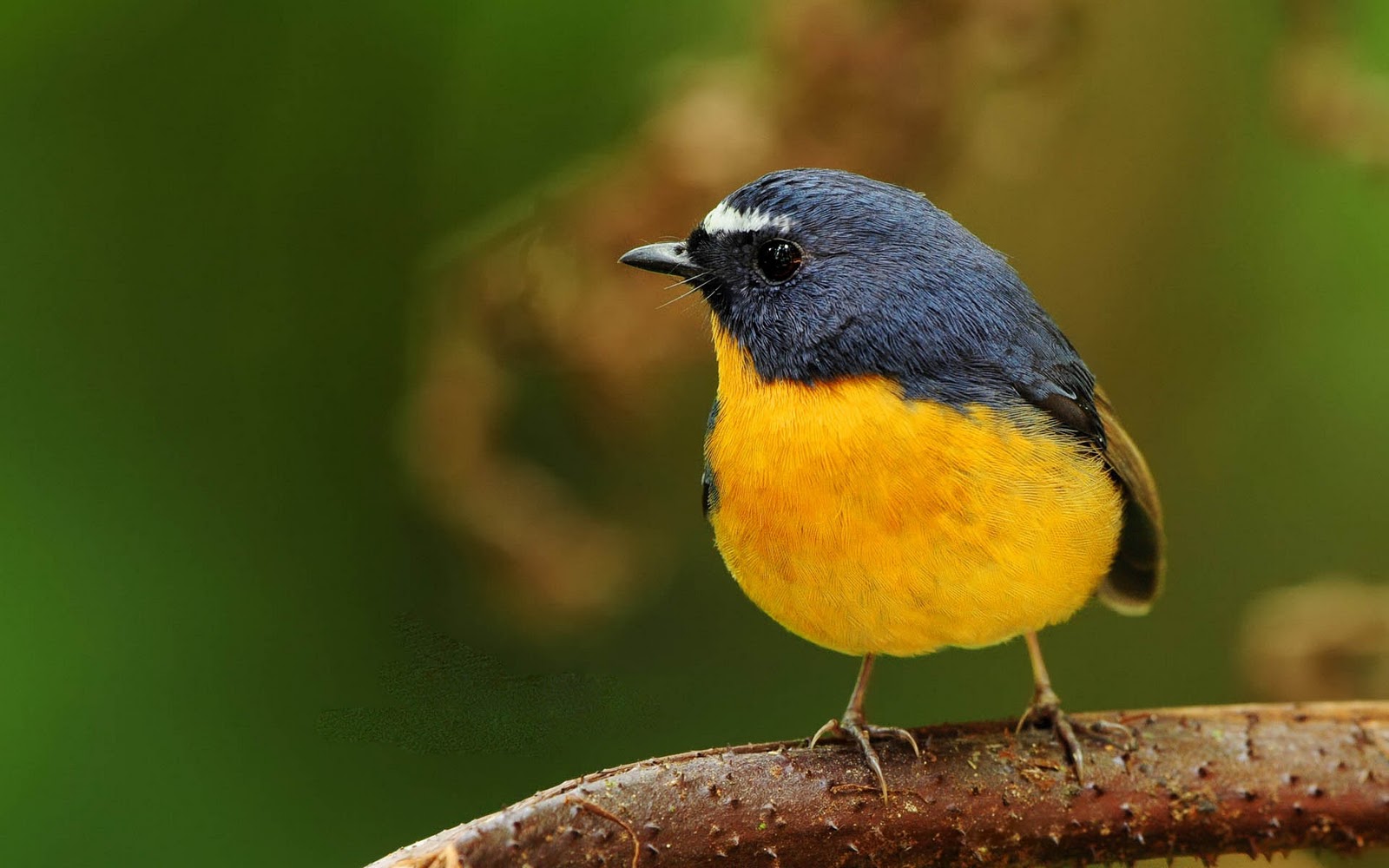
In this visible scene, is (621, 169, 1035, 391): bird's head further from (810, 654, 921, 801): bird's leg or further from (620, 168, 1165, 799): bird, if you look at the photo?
(810, 654, 921, 801): bird's leg

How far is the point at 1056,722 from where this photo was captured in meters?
3.16

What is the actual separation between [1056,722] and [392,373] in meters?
2.27

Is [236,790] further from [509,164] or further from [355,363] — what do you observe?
[509,164]

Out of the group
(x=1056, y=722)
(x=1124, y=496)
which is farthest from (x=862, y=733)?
(x=1124, y=496)

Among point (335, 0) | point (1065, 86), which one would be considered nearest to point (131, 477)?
point (335, 0)

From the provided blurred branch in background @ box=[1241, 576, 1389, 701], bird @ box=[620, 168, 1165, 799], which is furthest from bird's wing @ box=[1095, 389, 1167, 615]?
blurred branch in background @ box=[1241, 576, 1389, 701]

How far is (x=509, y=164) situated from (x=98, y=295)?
1.33 m

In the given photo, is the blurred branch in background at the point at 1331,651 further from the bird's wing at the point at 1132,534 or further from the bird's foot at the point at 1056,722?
the bird's foot at the point at 1056,722

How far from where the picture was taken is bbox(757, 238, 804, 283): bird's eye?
311cm

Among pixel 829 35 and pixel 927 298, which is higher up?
pixel 829 35

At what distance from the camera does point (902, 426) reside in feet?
9.40

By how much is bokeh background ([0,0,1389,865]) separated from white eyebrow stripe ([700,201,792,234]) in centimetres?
31

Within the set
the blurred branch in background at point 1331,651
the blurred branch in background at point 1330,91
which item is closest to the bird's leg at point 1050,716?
the blurred branch in background at point 1331,651

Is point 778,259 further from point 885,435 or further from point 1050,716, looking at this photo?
point 1050,716
